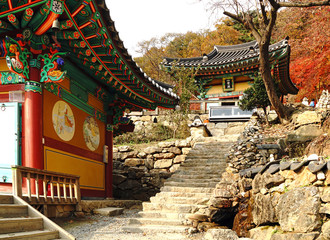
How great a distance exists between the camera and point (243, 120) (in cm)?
2016

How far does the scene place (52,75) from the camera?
6.99 metres

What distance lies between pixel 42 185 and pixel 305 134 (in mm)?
9445

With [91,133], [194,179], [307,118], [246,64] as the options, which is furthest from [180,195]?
[246,64]

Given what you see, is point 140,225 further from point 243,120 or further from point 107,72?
point 243,120

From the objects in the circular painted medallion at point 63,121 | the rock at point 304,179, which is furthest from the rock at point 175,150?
the rock at point 304,179

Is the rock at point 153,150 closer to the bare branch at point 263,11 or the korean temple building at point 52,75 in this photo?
the korean temple building at point 52,75

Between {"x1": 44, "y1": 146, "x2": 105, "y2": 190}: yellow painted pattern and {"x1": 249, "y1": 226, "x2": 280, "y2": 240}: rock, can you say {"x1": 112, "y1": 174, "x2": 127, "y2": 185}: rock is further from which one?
{"x1": 249, "y1": 226, "x2": 280, "y2": 240}: rock

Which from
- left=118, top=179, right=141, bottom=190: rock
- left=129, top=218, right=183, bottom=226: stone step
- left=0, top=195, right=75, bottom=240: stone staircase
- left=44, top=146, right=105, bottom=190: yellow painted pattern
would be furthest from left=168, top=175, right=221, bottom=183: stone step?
left=0, top=195, right=75, bottom=240: stone staircase

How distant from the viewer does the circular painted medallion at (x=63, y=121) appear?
26.0 ft

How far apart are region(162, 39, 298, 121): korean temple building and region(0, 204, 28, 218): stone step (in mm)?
15877

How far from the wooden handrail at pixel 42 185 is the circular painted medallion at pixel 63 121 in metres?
1.16

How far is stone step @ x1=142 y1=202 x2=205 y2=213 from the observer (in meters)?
7.96

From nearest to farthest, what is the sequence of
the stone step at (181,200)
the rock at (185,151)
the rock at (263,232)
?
the rock at (263,232)
the stone step at (181,200)
the rock at (185,151)

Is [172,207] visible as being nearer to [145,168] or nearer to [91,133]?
[91,133]
